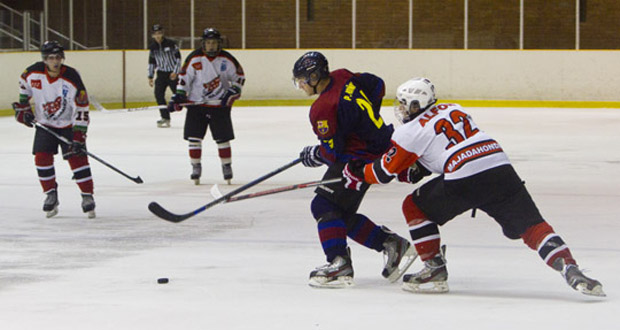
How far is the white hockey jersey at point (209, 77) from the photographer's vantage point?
28.0 feet

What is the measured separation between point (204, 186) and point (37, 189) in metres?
1.17

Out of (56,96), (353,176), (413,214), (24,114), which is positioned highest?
(56,96)

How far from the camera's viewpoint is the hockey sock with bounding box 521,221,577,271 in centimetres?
423

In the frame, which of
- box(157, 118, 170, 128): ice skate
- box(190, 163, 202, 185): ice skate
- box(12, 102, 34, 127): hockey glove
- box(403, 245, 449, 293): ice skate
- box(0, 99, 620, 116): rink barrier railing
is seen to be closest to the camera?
box(403, 245, 449, 293): ice skate

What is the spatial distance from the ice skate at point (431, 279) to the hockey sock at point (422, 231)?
35 millimetres

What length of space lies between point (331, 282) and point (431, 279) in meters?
0.41

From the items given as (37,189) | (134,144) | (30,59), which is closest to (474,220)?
(37,189)

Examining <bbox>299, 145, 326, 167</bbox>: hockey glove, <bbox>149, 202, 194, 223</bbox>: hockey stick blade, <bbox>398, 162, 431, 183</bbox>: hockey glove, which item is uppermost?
<bbox>299, 145, 326, 167</bbox>: hockey glove

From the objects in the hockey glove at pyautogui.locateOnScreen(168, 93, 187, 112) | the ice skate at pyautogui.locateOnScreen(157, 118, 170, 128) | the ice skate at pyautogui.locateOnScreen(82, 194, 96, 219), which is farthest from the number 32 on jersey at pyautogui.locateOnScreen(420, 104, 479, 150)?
the ice skate at pyautogui.locateOnScreen(157, 118, 170, 128)

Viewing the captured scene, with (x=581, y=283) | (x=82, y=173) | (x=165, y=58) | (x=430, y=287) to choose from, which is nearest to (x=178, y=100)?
(x=82, y=173)

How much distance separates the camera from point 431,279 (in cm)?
439

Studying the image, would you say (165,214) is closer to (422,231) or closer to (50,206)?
(422,231)

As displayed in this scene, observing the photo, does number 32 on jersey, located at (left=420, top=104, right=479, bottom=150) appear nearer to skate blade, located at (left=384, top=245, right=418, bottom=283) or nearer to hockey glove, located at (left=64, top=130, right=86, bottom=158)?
skate blade, located at (left=384, top=245, right=418, bottom=283)

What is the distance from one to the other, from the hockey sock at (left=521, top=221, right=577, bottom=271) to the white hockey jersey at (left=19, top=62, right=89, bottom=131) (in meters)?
3.24
